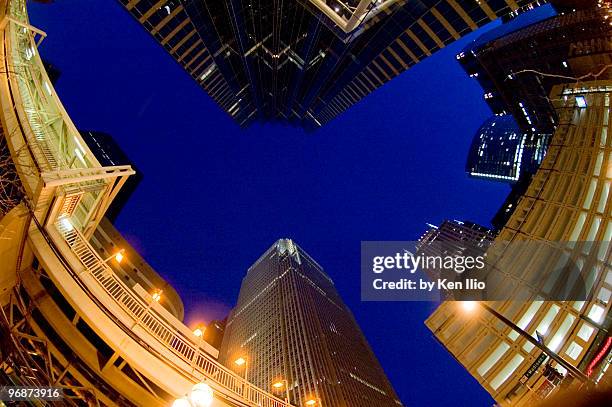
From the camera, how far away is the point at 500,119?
134500mm

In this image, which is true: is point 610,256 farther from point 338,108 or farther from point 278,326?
point 278,326

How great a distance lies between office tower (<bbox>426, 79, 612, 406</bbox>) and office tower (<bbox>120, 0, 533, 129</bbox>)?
64.4ft

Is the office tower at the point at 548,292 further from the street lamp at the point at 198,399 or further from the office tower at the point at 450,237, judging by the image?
the office tower at the point at 450,237

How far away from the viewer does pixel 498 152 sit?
126m

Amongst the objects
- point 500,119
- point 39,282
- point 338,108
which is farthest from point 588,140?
point 500,119

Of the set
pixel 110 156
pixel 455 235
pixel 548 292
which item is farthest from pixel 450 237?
pixel 110 156

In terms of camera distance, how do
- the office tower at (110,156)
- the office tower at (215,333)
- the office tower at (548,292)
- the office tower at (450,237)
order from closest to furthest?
1. the office tower at (548,292)
2. the office tower at (110,156)
3. the office tower at (450,237)
4. the office tower at (215,333)

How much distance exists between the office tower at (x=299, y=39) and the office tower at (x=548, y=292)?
19615mm

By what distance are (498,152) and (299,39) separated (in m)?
101

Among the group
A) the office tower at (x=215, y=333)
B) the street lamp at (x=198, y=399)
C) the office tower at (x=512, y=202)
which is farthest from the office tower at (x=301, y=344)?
the street lamp at (x=198, y=399)

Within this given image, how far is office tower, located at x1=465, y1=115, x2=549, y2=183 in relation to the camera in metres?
117

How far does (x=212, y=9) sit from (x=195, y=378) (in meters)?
53.4

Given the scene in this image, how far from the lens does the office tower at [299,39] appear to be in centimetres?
4400

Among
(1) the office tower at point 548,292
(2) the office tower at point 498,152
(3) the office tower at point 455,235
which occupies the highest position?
(2) the office tower at point 498,152
